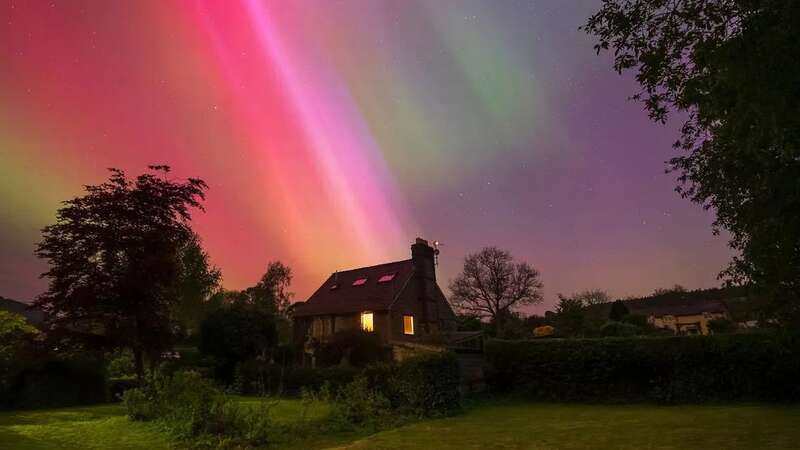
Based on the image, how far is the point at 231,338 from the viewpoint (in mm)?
32750

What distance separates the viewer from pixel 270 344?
35.9m

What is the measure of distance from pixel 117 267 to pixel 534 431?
2150 centimetres

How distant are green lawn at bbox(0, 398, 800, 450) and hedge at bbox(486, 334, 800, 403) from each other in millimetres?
2012

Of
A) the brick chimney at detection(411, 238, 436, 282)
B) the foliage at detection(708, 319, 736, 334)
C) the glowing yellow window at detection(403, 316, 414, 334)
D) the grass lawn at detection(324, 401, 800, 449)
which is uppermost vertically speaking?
the brick chimney at detection(411, 238, 436, 282)

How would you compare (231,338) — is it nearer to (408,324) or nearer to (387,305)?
(387,305)

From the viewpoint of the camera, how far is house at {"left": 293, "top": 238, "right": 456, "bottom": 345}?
37.0 meters

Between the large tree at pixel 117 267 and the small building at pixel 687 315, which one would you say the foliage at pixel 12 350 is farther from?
the small building at pixel 687 315

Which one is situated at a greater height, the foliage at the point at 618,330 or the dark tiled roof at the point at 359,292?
the dark tiled roof at the point at 359,292

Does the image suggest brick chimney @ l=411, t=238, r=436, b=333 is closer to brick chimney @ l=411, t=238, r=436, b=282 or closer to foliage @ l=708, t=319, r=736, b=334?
brick chimney @ l=411, t=238, r=436, b=282

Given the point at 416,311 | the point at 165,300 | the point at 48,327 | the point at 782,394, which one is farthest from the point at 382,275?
the point at 782,394

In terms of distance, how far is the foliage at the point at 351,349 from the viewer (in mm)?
32094

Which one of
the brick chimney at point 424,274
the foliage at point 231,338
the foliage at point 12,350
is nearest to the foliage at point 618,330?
the brick chimney at point 424,274

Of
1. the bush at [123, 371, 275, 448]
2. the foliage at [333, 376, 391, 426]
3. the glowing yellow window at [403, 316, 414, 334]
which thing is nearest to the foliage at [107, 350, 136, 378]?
the bush at [123, 371, 275, 448]

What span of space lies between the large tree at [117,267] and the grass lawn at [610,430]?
637 inches
